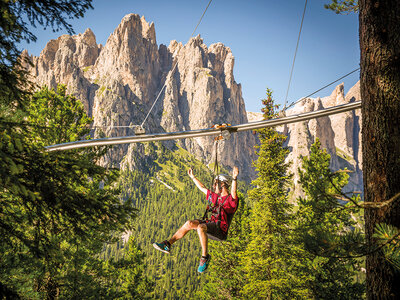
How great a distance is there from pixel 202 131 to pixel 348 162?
230m

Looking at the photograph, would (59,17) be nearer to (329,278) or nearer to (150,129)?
(329,278)

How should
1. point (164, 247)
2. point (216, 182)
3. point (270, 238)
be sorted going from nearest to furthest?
point (164, 247) < point (216, 182) < point (270, 238)

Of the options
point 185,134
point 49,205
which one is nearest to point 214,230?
point 185,134

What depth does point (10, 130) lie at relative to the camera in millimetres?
2717

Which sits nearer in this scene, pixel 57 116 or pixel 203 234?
pixel 203 234

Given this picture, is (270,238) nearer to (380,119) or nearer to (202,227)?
Answer: (202,227)

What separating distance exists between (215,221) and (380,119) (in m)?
3.34

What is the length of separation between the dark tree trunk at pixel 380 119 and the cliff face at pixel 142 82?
5445 inches

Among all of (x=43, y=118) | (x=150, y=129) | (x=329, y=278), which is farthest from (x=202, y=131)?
(x=150, y=129)

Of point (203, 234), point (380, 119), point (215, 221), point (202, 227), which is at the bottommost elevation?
point (203, 234)

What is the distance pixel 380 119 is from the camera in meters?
2.26

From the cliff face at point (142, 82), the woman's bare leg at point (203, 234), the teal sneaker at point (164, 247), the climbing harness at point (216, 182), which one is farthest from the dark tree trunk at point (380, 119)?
Answer: the cliff face at point (142, 82)

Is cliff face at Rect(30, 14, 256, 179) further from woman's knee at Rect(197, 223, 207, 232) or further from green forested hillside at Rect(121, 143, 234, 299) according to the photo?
woman's knee at Rect(197, 223, 207, 232)

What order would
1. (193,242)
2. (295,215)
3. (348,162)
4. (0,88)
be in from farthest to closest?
(348,162) < (193,242) < (295,215) < (0,88)
